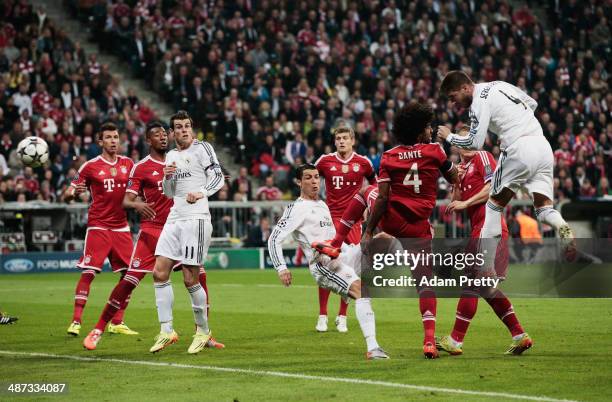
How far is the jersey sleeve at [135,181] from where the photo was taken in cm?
1323

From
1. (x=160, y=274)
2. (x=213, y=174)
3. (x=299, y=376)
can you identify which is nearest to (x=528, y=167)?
(x=299, y=376)

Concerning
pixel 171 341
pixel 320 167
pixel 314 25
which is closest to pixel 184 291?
pixel 320 167

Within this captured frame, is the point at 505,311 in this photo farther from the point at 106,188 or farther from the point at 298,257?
Result: the point at 298,257

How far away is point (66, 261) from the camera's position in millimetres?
28000

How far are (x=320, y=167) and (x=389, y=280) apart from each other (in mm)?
4208

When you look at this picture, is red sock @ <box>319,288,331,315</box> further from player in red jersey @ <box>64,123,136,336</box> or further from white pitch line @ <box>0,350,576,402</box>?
white pitch line @ <box>0,350,576,402</box>

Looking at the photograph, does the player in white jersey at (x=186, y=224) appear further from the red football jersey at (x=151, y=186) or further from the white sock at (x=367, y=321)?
the white sock at (x=367, y=321)

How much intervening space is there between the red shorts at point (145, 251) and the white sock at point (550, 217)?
15.8 feet

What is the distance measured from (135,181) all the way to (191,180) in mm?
1365

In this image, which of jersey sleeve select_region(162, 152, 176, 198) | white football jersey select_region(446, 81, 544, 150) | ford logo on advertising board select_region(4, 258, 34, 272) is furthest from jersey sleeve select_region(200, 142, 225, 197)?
ford logo on advertising board select_region(4, 258, 34, 272)

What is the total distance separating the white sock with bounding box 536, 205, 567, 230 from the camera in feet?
35.3

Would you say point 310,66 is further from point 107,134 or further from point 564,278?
point 107,134

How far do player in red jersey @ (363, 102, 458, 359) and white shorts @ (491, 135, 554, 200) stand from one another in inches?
23.2

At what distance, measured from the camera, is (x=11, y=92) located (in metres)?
29.3
